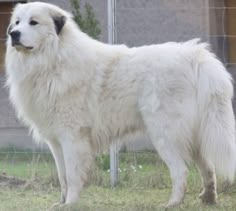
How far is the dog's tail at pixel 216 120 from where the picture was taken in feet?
20.3

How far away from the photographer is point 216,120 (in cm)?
621

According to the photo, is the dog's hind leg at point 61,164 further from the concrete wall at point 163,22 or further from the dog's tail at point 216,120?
the concrete wall at point 163,22

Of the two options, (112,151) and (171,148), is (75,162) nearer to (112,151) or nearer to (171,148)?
(171,148)

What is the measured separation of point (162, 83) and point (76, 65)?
2.62ft

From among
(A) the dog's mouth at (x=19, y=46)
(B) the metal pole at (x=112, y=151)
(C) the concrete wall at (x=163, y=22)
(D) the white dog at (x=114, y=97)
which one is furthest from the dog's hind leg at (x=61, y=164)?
(C) the concrete wall at (x=163, y=22)

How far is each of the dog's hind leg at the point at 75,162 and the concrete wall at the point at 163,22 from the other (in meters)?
4.47

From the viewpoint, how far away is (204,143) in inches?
246

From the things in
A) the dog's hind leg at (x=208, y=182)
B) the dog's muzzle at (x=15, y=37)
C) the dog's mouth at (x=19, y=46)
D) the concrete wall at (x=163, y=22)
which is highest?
the dog's muzzle at (x=15, y=37)

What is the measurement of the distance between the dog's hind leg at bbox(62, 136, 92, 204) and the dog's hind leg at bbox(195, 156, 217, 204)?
3.40 feet

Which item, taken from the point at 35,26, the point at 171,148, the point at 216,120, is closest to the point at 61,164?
the point at 171,148

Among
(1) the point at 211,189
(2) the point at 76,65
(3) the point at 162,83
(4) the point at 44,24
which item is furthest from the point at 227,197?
(4) the point at 44,24

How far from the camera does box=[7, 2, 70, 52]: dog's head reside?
6359mm

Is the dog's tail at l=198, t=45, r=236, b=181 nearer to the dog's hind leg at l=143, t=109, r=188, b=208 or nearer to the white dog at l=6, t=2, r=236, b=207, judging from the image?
the white dog at l=6, t=2, r=236, b=207

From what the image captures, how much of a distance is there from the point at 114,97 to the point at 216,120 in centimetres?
94
